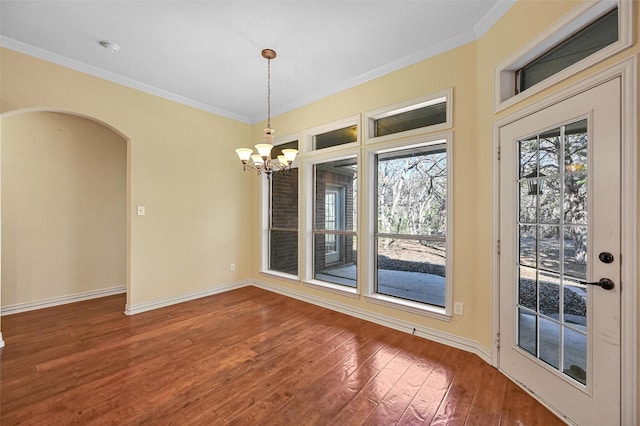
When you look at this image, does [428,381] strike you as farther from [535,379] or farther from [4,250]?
[4,250]

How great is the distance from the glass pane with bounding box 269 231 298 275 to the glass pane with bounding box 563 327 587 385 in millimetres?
3321

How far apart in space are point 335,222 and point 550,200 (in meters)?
2.55

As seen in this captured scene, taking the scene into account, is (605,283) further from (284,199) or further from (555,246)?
(284,199)

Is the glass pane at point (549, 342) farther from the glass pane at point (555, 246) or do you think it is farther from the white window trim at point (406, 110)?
the white window trim at point (406, 110)

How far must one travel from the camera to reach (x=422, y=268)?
312cm

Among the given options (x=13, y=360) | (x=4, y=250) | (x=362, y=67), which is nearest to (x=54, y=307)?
(x=4, y=250)

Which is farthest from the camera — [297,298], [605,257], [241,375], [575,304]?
[297,298]

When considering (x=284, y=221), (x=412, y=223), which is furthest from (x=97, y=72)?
(x=412, y=223)

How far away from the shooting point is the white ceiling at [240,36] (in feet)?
7.28

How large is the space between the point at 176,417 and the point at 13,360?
1938 mm

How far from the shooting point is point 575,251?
168 centimetres

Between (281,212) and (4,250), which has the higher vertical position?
(281,212)

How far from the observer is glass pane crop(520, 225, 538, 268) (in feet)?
6.42

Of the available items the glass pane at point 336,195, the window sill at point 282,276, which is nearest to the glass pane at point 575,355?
the glass pane at point 336,195
